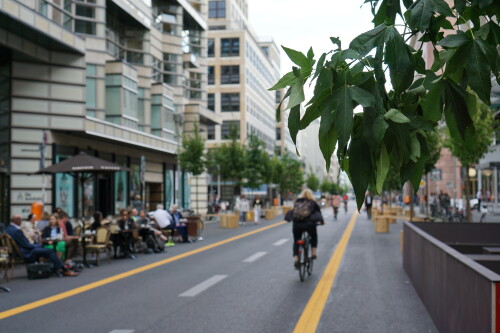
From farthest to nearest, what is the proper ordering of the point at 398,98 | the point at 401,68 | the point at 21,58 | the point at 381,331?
the point at 21,58 < the point at 381,331 < the point at 398,98 < the point at 401,68

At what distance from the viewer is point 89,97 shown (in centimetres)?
3139

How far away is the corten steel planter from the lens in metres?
4.54

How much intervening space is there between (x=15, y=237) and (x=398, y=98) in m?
12.0

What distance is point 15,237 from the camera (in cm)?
1327

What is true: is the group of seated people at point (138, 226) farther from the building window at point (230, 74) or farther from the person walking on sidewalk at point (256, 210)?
the building window at point (230, 74)

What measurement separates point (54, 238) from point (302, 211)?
5.84m

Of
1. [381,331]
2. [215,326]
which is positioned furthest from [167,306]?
[381,331]

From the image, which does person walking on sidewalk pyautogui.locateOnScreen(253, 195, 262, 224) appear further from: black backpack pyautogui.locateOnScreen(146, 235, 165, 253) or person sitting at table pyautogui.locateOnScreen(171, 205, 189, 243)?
black backpack pyautogui.locateOnScreen(146, 235, 165, 253)

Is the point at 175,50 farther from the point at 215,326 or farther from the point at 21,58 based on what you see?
the point at 215,326

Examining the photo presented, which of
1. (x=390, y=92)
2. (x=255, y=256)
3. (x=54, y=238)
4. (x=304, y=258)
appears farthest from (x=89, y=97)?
(x=390, y=92)

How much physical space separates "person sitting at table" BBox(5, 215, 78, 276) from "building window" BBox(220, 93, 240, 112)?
236 ft

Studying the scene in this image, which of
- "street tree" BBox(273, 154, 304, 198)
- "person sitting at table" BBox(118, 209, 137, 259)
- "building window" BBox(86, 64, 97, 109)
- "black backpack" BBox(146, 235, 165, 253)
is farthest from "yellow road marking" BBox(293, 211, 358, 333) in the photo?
"street tree" BBox(273, 154, 304, 198)

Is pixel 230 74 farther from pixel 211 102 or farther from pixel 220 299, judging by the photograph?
pixel 220 299

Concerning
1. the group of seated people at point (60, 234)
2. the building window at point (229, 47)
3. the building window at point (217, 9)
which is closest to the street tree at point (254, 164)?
the group of seated people at point (60, 234)
